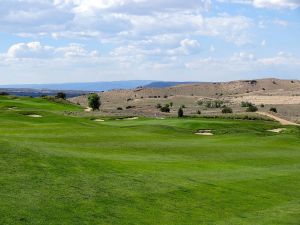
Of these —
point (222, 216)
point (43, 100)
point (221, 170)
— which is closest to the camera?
point (222, 216)

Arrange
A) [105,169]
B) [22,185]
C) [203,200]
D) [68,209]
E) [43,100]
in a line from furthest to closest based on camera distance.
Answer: [43,100] < [105,169] < [203,200] < [22,185] < [68,209]

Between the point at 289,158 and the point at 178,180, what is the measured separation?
14495mm

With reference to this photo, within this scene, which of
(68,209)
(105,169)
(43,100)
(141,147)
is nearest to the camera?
(68,209)

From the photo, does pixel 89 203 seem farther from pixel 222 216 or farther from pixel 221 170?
pixel 221 170

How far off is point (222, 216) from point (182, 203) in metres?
1.58

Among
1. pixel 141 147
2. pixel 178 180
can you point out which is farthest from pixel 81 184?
pixel 141 147

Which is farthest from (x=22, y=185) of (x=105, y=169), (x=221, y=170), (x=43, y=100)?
(x=43, y=100)

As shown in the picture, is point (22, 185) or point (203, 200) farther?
point (203, 200)

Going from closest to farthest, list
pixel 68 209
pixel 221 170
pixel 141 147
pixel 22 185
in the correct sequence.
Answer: pixel 68 209, pixel 22 185, pixel 221 170, pixel 141 147

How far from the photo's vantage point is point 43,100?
95.8 m

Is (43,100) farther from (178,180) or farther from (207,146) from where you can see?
(178,180)

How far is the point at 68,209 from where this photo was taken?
1564cm

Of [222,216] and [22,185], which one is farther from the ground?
[22,185]

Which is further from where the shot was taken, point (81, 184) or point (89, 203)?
point (81, 184)
